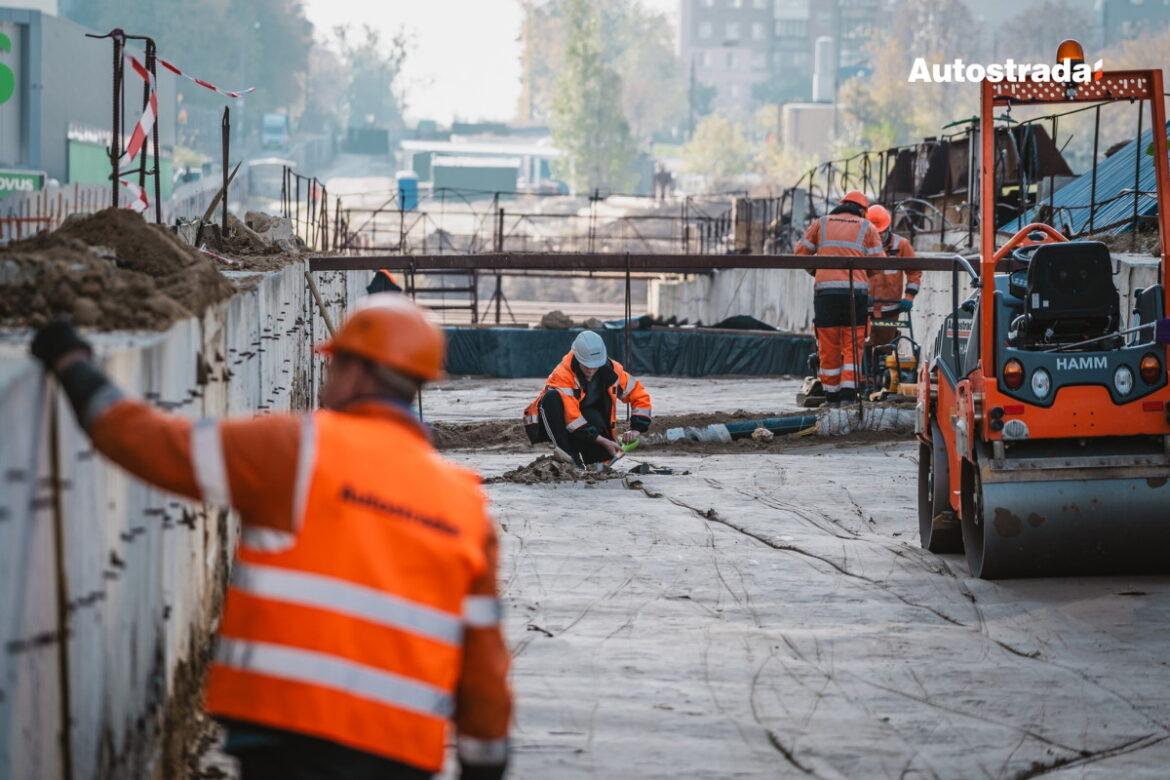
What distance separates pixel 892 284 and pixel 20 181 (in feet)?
92.2

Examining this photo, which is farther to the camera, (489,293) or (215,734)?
(489,293)

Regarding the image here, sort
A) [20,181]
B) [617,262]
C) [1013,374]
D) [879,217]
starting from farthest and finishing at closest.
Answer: [20,181]
[879,217]
[617,262]
[1013,374]

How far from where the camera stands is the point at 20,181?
40.9 m

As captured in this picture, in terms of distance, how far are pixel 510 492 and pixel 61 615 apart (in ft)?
31.0

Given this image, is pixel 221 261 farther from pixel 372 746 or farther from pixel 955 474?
pixel 372 746

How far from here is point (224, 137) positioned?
1300cm

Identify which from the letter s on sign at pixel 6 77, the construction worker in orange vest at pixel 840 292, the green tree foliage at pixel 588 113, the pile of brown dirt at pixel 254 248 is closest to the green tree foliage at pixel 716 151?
the green tree foliage at pixel 588 113

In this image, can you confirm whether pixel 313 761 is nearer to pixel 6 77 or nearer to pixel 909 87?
pixel 6 77

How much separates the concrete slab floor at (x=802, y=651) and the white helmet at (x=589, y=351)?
1.51m

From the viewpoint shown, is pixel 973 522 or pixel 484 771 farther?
pixel 973 522

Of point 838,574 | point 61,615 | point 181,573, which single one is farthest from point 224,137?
point 61,615

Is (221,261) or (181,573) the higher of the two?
(221,261)

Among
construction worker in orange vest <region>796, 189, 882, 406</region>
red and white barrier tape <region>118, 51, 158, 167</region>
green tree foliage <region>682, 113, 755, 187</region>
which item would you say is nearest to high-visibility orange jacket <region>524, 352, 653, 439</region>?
construction worker in orange vest <region>796, 189, 882, 406</region>

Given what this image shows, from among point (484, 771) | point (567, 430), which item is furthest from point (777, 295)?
point (484, 771)
